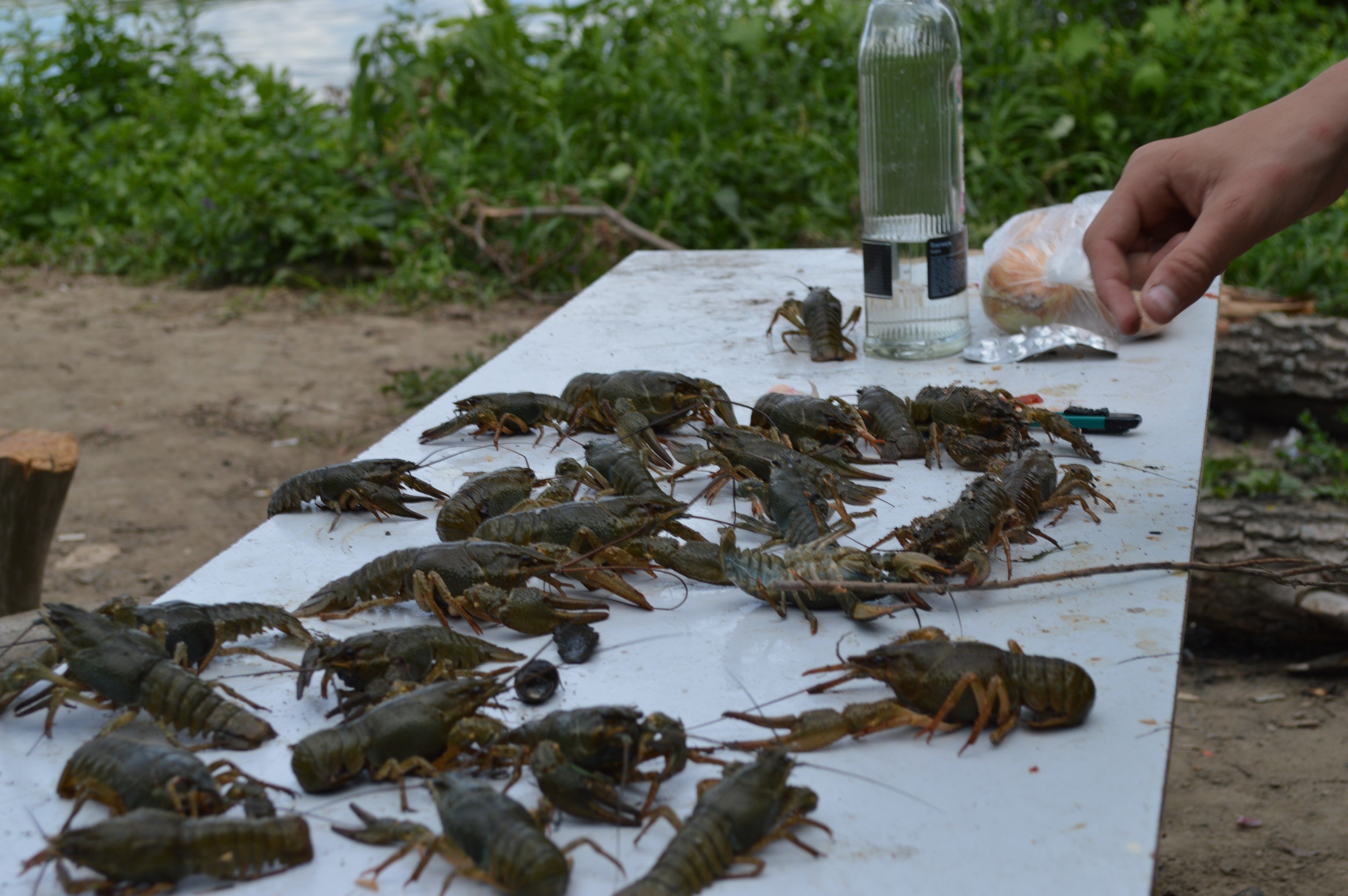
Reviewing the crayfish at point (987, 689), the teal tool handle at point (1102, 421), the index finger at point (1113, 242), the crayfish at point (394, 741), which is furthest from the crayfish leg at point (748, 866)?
the teal tool handle at point (1102, 421)

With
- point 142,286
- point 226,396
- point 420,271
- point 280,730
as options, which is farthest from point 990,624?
point 142,286

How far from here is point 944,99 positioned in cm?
304

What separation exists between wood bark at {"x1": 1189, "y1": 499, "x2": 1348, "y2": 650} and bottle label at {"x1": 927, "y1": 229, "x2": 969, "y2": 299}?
Result: 4.36 feet

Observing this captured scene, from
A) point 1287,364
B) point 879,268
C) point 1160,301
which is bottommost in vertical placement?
point 1287,364

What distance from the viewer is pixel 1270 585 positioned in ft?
12.6

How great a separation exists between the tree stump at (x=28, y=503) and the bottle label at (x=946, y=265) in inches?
110

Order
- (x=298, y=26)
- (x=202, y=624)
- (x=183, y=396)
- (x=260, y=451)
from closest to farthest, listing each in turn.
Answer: (x=202, y=624), (x=260, y=451), (x=183, y=396), (x=298, y=26)

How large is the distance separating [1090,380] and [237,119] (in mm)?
8323

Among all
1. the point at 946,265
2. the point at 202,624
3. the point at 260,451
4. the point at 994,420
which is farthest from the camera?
the point at 260,451

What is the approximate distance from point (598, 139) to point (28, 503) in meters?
5.27

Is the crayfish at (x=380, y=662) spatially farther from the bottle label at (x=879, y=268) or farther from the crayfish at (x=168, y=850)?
the bottle label at (x=879, y=268)

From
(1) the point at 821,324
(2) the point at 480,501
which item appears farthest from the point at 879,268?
(2) the point at 480,501

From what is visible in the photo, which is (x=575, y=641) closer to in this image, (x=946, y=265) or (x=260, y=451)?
(x=946, y=265)

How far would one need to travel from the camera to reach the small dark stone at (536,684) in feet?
5.45
